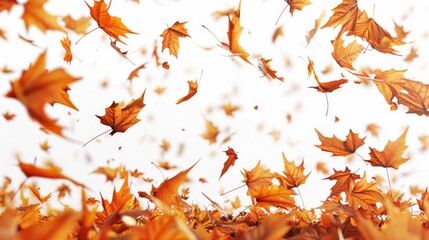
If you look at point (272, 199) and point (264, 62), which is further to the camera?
point (264, 62)

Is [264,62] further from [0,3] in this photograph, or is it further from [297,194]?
[0,3]

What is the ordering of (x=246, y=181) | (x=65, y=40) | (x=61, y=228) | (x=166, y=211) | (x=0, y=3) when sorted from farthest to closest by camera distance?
(x=65, y=40), (x=246, y=181), (x=0, y=3), (x=166, y=211), (x=61, y=228)

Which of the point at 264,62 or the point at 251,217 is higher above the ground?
the point at 264,62

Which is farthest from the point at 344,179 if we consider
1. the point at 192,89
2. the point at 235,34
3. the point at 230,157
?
the point at 192,89

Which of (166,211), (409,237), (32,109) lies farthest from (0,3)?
(409,237)

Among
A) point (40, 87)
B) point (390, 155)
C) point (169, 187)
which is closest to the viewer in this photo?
point (40, 87)

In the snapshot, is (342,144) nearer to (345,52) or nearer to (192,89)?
(345,52)
